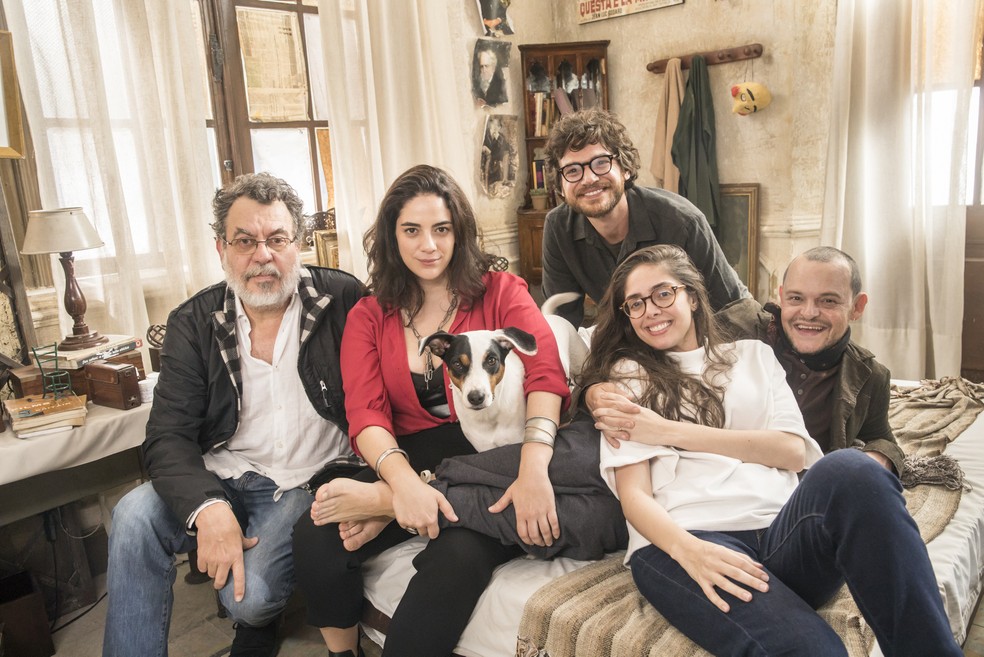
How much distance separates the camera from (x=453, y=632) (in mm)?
1533

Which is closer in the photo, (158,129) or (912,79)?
(158,129)

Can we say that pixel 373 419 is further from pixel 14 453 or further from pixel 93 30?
pixel 93 30

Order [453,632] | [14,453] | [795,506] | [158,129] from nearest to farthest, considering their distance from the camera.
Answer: [795,506] → [453,632] → [14,453] → [158,129]

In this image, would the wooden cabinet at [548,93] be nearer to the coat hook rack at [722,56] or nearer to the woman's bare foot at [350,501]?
the coat hook rack at [722,56]

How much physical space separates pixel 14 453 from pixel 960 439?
2717mm

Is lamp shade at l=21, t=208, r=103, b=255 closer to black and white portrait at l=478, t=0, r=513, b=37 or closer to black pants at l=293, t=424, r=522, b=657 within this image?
black pants at l=293, t=424, r=522, b=657

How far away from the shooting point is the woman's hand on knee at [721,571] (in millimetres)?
1301

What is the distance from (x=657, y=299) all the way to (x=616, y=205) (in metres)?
0.75

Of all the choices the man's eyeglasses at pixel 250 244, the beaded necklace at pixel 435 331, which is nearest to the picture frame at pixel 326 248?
the man's eyeglasses at pixel 250 244

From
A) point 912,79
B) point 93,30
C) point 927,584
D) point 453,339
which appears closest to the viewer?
point 927,584

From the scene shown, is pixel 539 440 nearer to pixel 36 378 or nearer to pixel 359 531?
pixel 359 531

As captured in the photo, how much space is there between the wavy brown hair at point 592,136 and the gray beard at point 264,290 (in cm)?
93

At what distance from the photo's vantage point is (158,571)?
5.88 ft

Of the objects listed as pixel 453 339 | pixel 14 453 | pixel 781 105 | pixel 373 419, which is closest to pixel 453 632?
pixel 373 419
